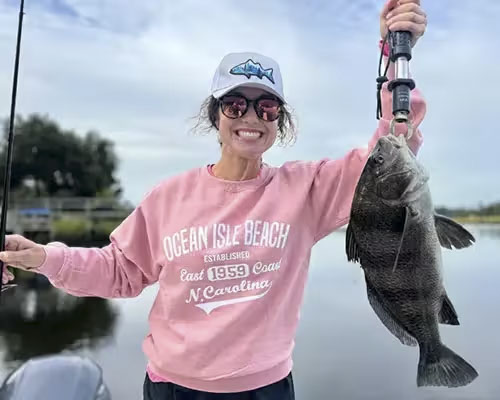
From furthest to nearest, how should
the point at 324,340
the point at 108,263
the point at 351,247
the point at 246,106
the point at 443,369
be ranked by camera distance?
1. the point at 324,340
2. the point at 108,263
3. the point at 246,106
4. the point at 351,247
5. the point at 443,369

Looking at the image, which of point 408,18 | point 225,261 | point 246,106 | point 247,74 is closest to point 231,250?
point 225,261

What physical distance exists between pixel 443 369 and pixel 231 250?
2.35 feet

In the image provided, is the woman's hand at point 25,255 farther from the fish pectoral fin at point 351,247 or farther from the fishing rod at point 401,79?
the fishing rod at point 401,79

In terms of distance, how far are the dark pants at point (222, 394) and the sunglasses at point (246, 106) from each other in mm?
877

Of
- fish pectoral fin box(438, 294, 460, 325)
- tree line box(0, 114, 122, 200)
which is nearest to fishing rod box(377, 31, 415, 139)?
fish pectoral fin box(438, 294, 460, 325)

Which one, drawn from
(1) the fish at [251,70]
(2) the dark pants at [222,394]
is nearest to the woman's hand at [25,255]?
(2) the dark pants at [222,394]

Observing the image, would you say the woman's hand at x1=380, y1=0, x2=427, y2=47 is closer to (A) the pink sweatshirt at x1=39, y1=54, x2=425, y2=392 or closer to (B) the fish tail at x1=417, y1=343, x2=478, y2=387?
(A) the pink sweatshirt at x1=39, y1=54, x2=425, y2=392

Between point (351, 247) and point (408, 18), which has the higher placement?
point (408, 18)

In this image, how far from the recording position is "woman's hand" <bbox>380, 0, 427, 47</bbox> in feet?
5.18

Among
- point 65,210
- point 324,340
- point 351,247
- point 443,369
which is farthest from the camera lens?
point 65,210

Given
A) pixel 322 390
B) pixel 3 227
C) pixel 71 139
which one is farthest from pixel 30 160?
pixel 3 227

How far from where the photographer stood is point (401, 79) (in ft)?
5.08

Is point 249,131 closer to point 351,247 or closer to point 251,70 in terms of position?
point 251,70

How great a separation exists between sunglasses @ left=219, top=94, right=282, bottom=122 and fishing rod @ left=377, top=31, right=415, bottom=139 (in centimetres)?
39
